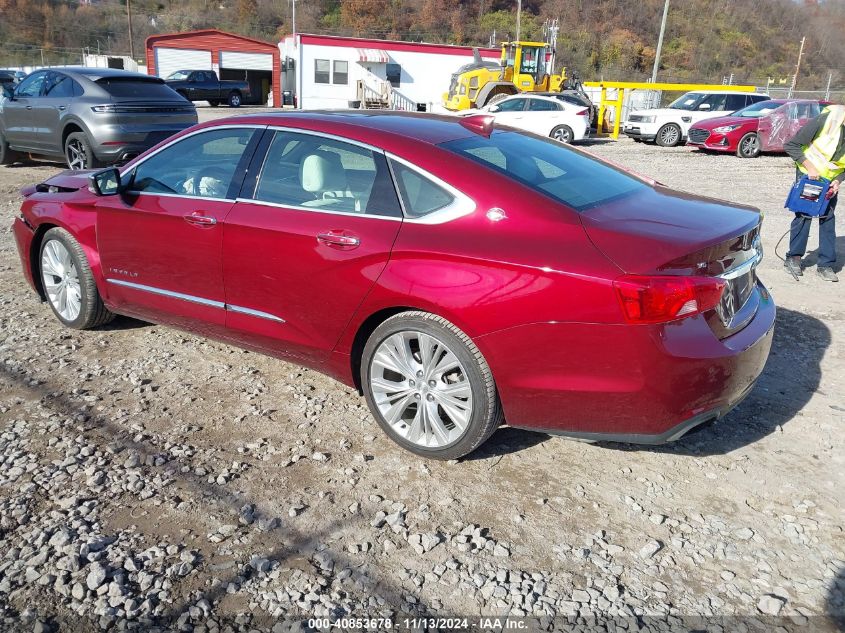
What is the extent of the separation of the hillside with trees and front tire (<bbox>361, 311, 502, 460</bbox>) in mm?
71726

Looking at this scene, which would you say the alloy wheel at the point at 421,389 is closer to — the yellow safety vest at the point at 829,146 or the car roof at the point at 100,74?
→ the yellow safety vest at the point at 829,146

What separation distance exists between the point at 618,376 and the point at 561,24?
87984 mm

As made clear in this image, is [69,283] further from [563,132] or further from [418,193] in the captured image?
[563,132]

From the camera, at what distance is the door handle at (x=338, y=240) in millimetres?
3447

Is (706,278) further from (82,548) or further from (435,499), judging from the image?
(82,548)

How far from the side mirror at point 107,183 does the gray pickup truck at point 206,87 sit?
3652 cm

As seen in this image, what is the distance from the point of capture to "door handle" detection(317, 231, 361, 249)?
3447mm

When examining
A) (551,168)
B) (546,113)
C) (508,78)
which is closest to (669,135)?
(546,113)

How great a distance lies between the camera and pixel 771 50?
80812mm

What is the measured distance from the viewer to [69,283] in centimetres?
500

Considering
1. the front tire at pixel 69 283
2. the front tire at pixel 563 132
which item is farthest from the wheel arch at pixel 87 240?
the front tire at pixel 563 132

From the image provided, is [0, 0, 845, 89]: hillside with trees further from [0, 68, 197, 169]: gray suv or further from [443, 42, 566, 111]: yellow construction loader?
[0, 68, 197, 169]: gray suv

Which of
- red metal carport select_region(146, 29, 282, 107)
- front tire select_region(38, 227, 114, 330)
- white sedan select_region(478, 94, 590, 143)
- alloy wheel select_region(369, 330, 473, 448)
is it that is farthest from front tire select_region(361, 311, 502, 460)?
red metal carport select_region(146, 29, 282, 107)

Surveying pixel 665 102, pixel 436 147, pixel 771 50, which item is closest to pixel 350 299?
pixel 436 147
